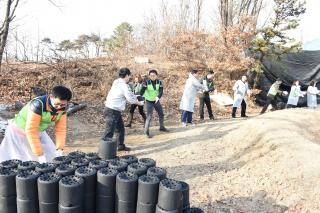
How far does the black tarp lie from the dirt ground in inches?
271

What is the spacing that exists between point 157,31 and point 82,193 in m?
20.7

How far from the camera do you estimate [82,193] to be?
3.30m

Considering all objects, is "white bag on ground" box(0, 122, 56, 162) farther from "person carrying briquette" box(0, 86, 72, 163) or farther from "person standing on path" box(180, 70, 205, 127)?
"person standing on path" box(180, 70, 205, 127)

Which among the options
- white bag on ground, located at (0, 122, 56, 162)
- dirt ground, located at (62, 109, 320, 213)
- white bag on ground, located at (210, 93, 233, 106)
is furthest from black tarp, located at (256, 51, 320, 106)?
white bag on ground, located at (0, 122, 56, 162)

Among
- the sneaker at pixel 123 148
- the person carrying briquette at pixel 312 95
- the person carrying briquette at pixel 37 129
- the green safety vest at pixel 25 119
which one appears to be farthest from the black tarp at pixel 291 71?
the green safety vest at pixel 25 119

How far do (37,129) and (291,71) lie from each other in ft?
49.4

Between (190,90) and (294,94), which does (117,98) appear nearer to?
(190,90)

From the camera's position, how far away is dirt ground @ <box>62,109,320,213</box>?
4891mm

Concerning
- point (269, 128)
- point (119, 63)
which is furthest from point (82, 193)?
point (119, 63)

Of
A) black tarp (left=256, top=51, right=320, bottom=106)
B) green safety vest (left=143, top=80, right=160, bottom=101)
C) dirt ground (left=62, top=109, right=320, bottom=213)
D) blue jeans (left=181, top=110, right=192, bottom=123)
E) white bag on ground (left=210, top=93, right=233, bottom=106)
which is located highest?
black tarp (left=256, top=51, right=320, bottom=106)

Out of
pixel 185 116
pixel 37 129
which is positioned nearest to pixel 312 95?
pixel 185 116

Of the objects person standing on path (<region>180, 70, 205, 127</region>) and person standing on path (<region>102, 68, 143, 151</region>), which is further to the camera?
person standing on path (<region>180, 70, 205, 127</region>)

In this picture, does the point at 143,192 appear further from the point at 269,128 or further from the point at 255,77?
the point at 255,77

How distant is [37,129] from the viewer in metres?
4.16
